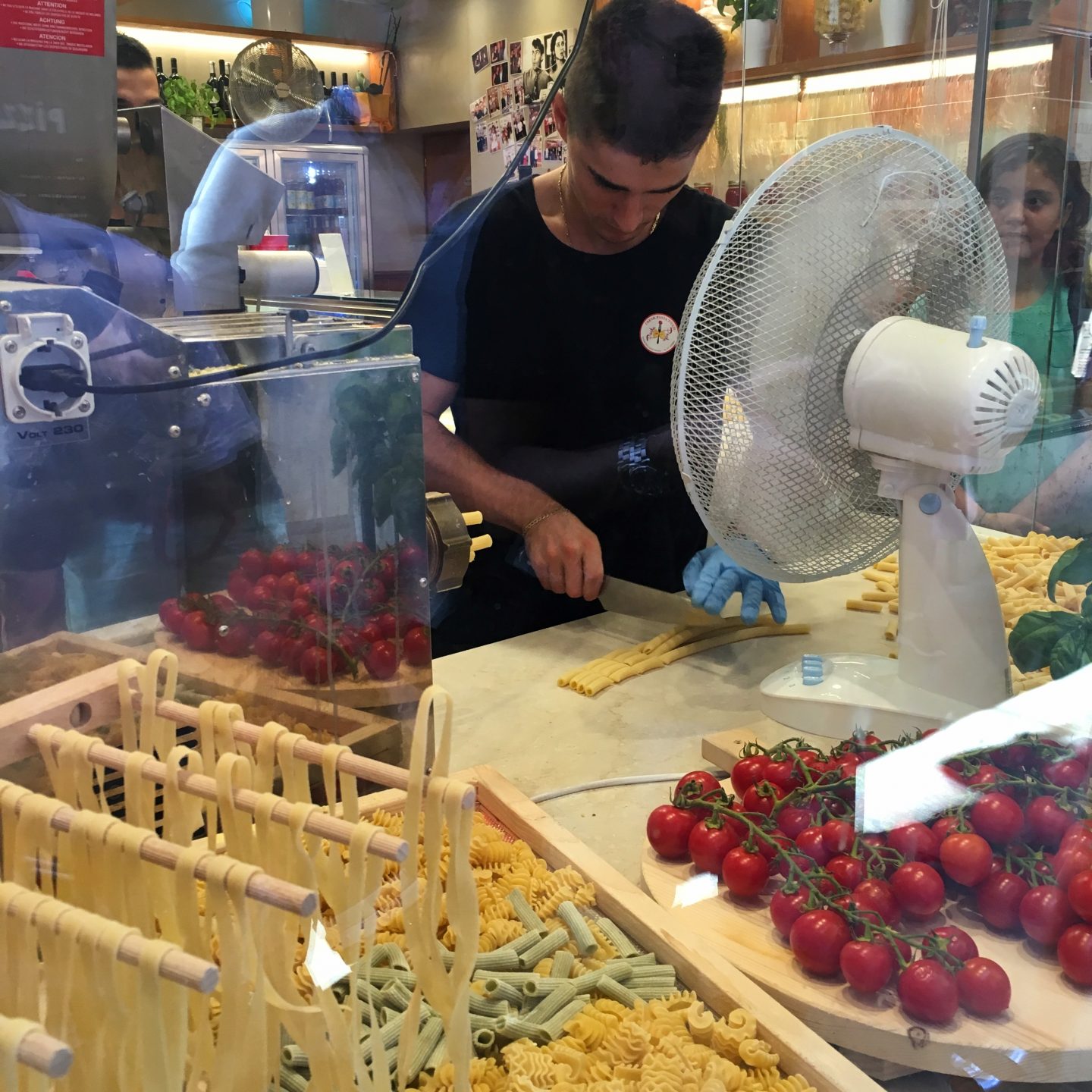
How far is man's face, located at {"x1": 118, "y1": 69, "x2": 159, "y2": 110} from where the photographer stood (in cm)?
87

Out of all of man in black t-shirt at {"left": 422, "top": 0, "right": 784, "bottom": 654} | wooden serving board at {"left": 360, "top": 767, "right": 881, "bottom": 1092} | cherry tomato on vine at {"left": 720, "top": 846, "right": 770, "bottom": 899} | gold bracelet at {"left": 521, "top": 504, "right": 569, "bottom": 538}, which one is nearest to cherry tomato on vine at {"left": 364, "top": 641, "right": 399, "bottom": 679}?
wooden serving board at {"left": 360, "top": 767, "right": 881, "bottom": 1092}

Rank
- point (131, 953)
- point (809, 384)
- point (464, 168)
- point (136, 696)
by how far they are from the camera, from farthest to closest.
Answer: point (464, 168) < point (809, 384) < point (136, 696) < point (131, 953)

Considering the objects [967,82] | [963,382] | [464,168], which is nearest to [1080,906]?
[963,382]

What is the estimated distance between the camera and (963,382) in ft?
2.92

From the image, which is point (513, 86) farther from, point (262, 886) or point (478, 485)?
point (262, 886)

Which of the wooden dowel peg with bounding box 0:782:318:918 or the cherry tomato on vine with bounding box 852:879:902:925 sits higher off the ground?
the wooden dowel peg with bounding box 0:782:318:918

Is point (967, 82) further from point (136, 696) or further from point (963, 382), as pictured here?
point (136, 696)

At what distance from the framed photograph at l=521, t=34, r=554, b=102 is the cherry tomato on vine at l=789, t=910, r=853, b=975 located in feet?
2.99

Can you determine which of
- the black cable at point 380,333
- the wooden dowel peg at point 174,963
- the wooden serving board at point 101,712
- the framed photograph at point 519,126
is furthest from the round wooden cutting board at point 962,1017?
the framed photograph at point 519,126

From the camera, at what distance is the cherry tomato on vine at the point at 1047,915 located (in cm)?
74

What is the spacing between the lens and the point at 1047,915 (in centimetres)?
74

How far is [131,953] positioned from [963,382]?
744mm

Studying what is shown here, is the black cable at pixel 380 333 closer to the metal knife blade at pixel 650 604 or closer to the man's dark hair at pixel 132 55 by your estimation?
the man's dark hair at pixel 132 55

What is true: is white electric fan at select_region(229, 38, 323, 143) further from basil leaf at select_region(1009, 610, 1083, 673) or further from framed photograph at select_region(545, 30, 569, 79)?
basil leaf at select_region(1009, 610, 1083, 673)
